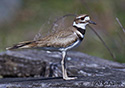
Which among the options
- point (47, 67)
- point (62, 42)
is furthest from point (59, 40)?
point (47, 67)

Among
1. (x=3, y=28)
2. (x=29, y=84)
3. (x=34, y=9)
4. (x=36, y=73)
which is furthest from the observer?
(x=34, y=9)

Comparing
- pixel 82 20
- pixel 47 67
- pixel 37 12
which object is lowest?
pixel 47 67

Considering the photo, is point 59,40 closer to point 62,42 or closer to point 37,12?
point 62,42

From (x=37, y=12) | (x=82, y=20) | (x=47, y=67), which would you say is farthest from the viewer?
(x=37, y=12)

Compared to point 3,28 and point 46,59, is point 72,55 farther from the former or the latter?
point 3,28

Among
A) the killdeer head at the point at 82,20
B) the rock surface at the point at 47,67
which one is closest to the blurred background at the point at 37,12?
the rock surface at the point at 47,67

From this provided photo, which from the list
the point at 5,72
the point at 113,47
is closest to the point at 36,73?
the point at 5,72

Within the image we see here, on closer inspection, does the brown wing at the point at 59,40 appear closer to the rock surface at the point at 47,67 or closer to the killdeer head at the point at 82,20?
the killdeer head at the point at 82,20

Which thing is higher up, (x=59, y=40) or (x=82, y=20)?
(x=82, y=20)
